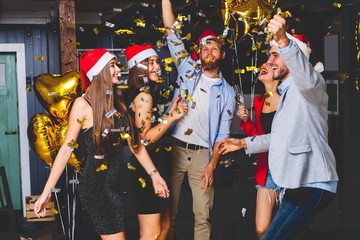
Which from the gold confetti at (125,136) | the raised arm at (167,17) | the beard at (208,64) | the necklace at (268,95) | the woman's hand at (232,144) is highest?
the raised arm at (167,17)

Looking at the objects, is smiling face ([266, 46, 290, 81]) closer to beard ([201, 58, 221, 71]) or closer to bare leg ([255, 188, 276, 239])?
beard ([201, 58, 221, 71])

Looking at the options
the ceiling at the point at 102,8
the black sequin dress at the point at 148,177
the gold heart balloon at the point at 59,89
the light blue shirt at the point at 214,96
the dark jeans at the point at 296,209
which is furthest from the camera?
the ceiling at the point at 102,8

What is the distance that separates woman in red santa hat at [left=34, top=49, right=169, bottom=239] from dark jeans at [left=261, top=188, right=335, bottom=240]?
96 centimetres

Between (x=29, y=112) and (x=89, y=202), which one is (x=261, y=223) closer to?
(x=89, y=202)

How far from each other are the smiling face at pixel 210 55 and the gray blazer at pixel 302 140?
97 cm

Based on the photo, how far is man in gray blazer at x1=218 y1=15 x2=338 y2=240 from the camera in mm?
3691

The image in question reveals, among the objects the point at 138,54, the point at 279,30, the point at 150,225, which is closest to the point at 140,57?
the point at 138,54

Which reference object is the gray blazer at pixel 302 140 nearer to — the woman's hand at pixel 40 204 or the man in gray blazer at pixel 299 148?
the man in gray blazer at pixel 299 148

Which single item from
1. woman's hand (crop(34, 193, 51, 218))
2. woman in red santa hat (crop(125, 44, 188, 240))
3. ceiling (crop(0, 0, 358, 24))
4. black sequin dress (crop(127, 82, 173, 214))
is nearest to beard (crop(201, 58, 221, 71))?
woman in red santa hat (crop(125, 44, 188, 240))

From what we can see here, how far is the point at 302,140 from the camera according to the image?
13.9 feet

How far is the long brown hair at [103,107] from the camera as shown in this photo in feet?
14.3

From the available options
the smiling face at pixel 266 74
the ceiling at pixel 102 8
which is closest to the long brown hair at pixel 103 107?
the smiling face at pixel 266 74

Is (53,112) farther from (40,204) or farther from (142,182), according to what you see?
(40,204)

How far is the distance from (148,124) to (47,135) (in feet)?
2.56
